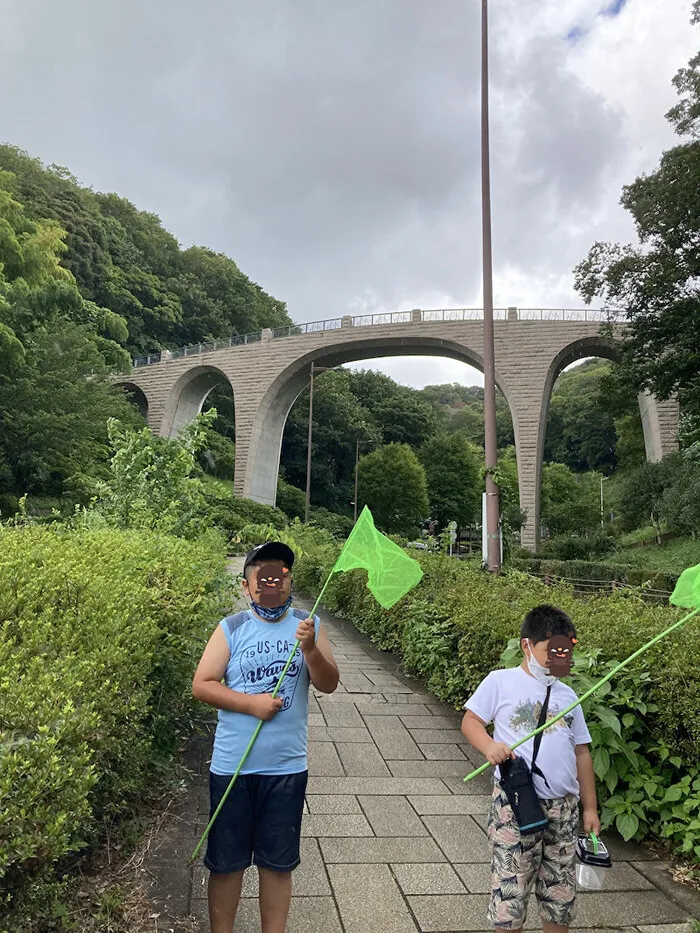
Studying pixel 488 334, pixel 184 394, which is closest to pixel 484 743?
pixel 488 334

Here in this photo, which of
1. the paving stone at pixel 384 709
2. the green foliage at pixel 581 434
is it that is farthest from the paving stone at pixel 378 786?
the green foliage at pixel 581 434

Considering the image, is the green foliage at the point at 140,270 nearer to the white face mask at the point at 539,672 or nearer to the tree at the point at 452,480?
the tree at the point at 452,480

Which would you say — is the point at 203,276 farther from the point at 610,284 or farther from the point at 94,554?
the point at 94,554

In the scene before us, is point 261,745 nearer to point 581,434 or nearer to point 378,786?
A: point 378,786

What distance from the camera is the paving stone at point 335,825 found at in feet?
9.33

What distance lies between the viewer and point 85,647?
2133mm

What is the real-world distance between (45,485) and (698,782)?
20.0 metres

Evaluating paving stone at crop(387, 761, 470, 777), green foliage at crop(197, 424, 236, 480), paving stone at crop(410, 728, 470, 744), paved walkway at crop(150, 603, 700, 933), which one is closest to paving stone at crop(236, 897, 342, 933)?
paved walkway at crop(150, 603, 700, 933)

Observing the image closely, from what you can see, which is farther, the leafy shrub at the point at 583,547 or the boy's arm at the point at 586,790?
the leafy shrub at the point at 583,547

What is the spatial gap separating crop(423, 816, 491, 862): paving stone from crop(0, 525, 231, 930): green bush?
50.6 inches

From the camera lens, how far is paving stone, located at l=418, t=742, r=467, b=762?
3.89 m

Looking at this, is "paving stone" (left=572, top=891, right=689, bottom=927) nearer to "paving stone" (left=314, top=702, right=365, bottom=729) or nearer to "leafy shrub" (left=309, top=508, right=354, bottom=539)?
"paving stone" (left=314, top=702, right=365, bottom=729)

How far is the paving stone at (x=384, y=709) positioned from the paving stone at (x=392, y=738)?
8 centimetres

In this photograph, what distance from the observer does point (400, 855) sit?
265 centimetres
